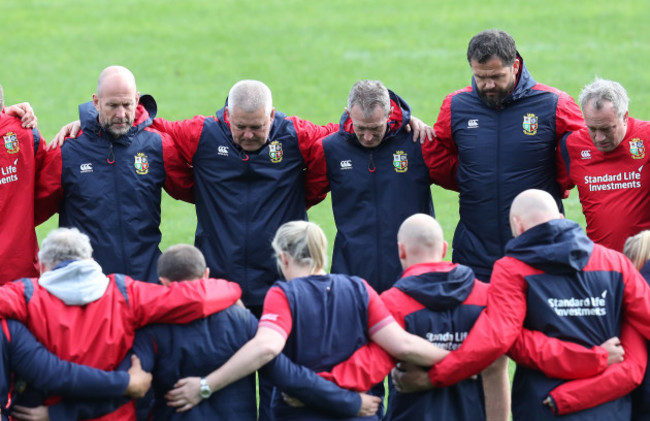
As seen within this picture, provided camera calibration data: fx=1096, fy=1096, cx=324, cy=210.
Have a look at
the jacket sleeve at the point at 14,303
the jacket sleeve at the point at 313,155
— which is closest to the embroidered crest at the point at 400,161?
the jacket sleeve at the point at 313,155

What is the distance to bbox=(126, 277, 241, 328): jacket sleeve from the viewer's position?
6074 mm

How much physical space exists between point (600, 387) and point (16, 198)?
14.0 ft

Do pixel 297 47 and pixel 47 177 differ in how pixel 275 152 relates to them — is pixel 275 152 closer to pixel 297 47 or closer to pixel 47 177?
pixel 47 177

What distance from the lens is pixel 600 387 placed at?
20.4 feet

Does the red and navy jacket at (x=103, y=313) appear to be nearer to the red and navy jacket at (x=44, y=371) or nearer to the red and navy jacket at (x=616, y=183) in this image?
the red and navy jacket at (x=44, y=371)

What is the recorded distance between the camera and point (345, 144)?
26.4 ft

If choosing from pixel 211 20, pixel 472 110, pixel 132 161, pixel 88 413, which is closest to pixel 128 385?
pixel 88 413

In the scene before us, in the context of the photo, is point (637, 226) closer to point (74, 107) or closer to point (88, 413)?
point (88, 413)

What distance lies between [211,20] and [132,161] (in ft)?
61.6

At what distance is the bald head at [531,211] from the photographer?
20.6 feet

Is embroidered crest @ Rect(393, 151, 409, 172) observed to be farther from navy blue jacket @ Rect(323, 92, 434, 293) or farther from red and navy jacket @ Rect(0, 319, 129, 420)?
red and navy jacket @ Rect(0, 319, 129, 420)

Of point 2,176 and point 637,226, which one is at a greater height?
point 2,176

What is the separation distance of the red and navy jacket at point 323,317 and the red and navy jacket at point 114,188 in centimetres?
198

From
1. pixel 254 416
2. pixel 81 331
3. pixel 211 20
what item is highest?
pixel 211 20
